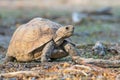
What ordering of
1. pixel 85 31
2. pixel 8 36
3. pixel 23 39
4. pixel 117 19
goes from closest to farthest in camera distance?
pixel 23 39
pixel 8 36
pixel 85 31
pixel 117 19

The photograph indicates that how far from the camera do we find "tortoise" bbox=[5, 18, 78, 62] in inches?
287

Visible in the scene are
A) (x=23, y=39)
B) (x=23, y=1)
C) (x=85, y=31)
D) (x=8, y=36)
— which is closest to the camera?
(x=23, y=39)

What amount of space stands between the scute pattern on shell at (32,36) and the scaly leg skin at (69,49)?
239mm

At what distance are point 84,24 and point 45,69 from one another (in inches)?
428

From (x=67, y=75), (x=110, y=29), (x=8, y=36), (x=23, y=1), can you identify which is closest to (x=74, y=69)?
(x=67, y=75)

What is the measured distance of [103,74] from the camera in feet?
20.7

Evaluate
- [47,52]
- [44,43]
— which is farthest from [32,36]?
[47,52]

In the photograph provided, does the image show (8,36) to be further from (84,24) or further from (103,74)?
(103,74)

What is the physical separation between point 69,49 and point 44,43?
0.38 metres

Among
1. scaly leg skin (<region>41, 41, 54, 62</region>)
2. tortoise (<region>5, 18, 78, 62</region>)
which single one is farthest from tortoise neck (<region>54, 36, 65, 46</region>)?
scaly leg skin (<region>41, 41, 54, 62</region>)

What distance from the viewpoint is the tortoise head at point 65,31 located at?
7.28 m

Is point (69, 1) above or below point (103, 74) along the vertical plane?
above

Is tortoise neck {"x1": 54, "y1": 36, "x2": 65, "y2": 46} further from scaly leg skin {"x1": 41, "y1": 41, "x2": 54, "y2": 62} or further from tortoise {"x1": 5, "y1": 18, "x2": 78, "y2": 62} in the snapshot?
scaly leg skin {"x1": 41, "y1": 41, "x2": 54, "y2": 62}

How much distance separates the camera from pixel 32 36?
7.38 meters
